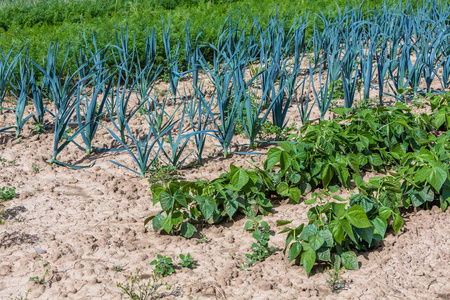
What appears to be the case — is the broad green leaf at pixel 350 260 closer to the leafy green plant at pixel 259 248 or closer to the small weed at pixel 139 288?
the leafy green plant at pixel 259 248

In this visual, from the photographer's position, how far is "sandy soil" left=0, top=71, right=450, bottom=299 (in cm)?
223

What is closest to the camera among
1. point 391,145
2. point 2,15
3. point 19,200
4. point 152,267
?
point 152,267

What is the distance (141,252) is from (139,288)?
41cm

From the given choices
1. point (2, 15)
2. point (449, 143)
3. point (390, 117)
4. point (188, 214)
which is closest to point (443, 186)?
point (449, 143)

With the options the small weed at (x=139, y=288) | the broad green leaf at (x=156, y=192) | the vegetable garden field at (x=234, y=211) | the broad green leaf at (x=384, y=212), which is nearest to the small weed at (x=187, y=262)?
the vegetable garden field at (x=234, y=211)

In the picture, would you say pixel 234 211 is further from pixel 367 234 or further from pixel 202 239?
pixel 367 234

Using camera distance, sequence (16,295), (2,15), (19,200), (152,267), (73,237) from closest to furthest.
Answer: (16,295) < (152,267) < (73,237) < (19,200) < (2,15)

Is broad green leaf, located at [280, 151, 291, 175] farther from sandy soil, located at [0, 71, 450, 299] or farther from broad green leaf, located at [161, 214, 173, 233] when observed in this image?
broad green leaf, located at [161, 214, 173, 233]

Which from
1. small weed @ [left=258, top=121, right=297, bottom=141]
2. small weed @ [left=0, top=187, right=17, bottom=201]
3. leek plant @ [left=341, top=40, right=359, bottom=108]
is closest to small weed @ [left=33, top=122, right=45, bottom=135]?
small weed @ [left=0, top=187, right=17, bottom=201]

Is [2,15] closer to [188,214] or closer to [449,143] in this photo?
[188,214]

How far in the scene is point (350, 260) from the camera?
2.34 metres

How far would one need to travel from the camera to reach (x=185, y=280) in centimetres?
231

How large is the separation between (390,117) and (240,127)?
3.71 ft

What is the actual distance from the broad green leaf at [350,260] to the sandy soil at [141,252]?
0.04 m
